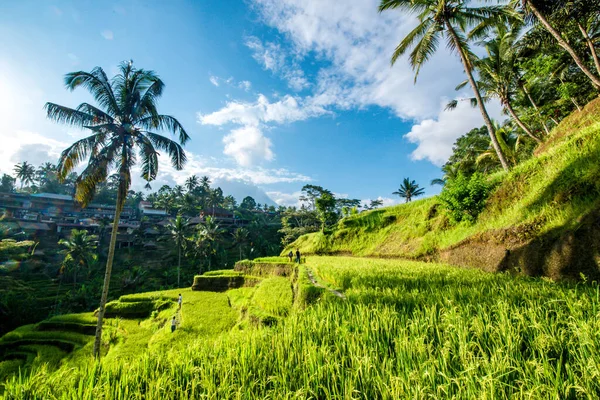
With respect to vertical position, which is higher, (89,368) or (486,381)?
Result: (486,381)

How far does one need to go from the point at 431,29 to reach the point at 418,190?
98.6 feet

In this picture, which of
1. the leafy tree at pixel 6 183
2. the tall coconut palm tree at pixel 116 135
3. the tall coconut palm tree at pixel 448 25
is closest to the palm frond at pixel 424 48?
the tall coconut palm tree at pixel 448 25

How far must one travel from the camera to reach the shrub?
10258 mm

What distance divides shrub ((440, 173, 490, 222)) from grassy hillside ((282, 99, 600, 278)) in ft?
1.20

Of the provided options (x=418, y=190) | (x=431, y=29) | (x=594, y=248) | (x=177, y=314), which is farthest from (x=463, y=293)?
(x=418, y=190)

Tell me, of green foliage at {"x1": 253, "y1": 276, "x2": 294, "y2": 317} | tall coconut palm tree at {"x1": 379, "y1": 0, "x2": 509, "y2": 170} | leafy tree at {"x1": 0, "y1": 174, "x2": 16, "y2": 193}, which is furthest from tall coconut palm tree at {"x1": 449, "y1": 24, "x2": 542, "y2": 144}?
leafy tree at {"x1": 0, "y1": 174, "x2": 16, "y2": 193}

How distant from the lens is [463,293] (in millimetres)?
4250

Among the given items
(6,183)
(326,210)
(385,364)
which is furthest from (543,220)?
(6,183)

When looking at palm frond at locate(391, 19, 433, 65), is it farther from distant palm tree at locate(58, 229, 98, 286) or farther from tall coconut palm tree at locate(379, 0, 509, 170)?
distant palm tree at locate(58, 229, 98, 286)

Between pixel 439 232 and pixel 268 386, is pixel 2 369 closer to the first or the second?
pixel 268 386

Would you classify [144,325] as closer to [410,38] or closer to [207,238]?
[207,238]

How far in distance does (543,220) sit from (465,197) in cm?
408

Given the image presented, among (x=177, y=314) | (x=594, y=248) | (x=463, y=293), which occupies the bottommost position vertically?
(x=177, y=314)

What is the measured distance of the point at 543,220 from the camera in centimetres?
670
